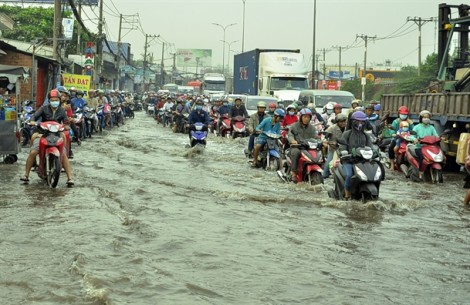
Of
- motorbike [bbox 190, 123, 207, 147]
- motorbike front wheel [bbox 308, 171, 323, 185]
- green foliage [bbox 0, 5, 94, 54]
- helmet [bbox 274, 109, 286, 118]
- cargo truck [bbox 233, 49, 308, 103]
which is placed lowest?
motorbike front wheel [bbox 308, 171, 323, 185]

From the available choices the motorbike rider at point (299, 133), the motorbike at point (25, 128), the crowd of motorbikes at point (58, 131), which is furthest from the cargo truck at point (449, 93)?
the motorbike at point (25, 128)

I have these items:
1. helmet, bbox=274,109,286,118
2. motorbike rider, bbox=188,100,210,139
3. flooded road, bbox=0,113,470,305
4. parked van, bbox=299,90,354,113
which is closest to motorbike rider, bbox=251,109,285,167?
helmet, bbox=274,109,286,118

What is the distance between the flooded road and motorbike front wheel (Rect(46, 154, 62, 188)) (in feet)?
0.52

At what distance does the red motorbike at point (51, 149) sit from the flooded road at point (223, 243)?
0.83 feet

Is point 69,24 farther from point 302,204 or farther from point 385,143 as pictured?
point 302,204

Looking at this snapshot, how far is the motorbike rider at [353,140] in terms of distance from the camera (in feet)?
37.2

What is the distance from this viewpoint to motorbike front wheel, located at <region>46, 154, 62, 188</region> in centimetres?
1216

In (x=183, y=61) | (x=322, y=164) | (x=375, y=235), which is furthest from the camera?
(x=183, y=61)

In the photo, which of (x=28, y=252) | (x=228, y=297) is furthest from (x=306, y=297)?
(x=28, y=252)

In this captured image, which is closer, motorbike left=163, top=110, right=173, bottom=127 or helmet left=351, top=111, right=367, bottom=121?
helmet left=351, top=111, right=367, bottom=121

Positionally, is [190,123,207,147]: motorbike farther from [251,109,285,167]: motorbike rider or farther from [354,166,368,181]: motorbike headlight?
[354,166,368,181]: motorbike headlight

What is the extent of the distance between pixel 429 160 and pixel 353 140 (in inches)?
177

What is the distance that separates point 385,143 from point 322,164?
6.32 meters

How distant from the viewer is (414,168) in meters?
16.2
